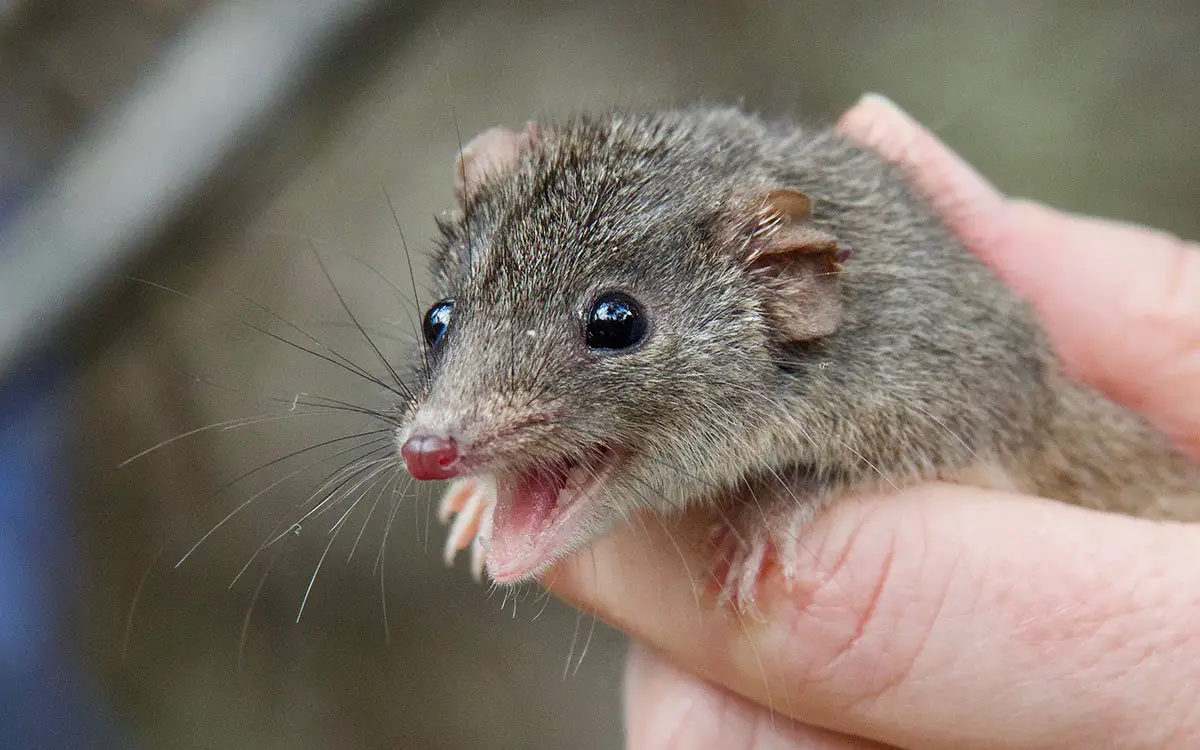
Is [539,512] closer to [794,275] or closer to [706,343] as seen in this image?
[706,343]

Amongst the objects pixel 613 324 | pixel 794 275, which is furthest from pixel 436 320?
pixel 794 275

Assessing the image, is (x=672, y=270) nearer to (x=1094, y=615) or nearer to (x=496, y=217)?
(x=496, y=217)

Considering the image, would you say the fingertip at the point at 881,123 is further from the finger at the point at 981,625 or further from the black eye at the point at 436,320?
the black eye at the point at 436,320

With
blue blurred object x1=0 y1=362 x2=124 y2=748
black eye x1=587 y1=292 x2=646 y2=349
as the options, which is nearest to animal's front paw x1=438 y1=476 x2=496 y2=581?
black eye x1=587 y1=292 x2=646 y2=349

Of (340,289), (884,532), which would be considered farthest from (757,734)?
(340,289)

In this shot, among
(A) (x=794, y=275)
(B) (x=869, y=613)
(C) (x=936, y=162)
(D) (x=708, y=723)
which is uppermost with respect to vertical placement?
(C) (x=936, y=162)

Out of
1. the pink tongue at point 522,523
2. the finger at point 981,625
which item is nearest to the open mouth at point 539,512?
the pink tongue at point 522,523
